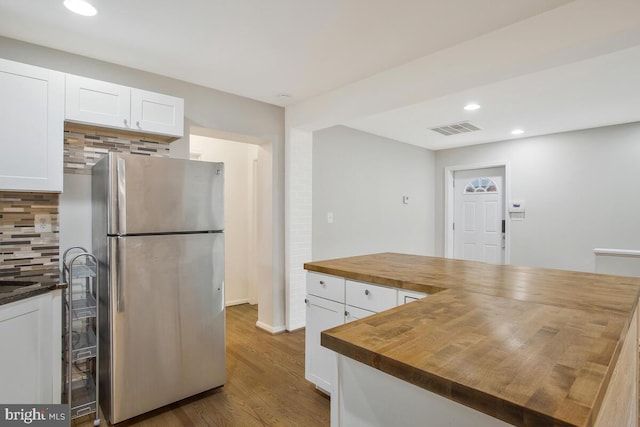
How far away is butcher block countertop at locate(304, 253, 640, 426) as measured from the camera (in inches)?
24.1

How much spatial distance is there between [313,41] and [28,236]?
7.48ft

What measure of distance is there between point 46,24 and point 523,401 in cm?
286

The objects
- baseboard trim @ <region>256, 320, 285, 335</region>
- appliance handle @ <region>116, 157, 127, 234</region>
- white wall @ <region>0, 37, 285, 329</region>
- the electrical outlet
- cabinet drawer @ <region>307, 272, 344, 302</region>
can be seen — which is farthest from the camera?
baseboard trim @ <region>256, 320, 285, 335</region>

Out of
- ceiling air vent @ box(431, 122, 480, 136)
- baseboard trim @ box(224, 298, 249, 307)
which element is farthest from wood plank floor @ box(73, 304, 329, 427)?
ceiling air vent @ box(431, 122, 480, 136)

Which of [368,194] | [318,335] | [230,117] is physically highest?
[230,117]

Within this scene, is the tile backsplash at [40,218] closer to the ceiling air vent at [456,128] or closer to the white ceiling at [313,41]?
the white ceiling at [313,41]

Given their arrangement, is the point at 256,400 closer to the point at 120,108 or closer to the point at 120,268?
the point at 120,268

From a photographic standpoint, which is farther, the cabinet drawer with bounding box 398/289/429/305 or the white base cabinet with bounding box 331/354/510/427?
the cabinet drawer with bounding box 398/289/429/305

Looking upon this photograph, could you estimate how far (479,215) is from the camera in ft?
17.7

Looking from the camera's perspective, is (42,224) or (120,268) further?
(42,224)

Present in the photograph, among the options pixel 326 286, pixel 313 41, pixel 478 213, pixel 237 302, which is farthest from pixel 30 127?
pixel 478 213

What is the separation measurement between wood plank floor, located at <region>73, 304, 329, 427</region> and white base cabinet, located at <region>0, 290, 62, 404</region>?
0.42m

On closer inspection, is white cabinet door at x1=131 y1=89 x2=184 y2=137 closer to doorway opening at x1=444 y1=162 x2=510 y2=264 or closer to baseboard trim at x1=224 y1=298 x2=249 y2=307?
baseboard trim at x1=224 y1=298 x2=249 y2=307

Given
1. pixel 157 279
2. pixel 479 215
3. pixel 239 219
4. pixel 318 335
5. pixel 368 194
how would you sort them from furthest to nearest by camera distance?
1. pixel 479 215
2. pixel 239 219
3. pixel 368 194
4. pixel 318 335
5. pixel 157 279
